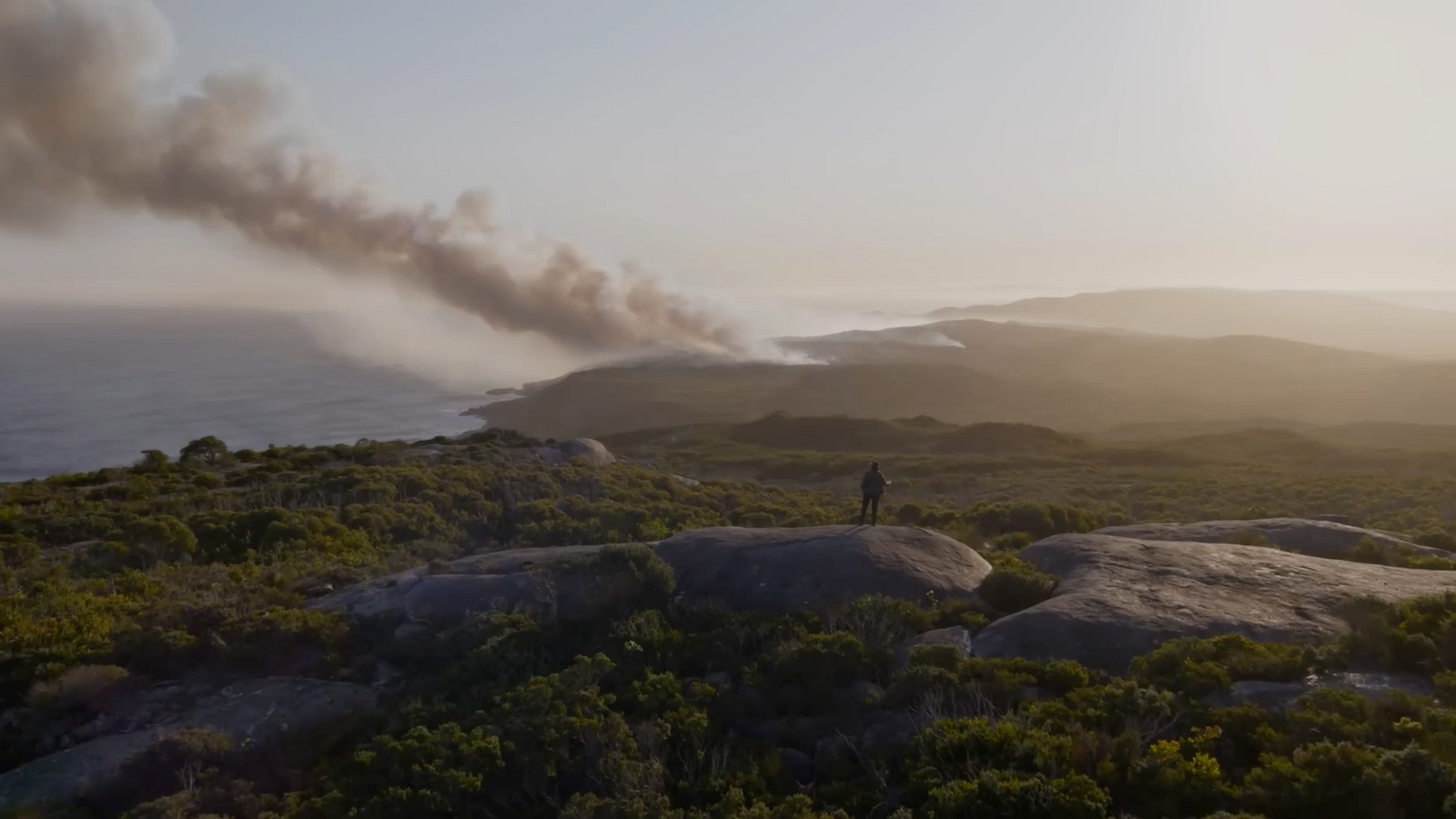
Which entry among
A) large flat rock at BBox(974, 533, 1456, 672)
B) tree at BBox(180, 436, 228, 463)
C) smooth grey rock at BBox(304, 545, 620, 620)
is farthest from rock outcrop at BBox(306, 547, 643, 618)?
tree at BBox(180, 436, 228, 463)

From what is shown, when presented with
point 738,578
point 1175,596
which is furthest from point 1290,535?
point 738,578

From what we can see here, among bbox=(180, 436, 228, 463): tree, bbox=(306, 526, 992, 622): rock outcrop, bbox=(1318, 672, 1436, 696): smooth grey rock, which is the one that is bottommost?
bbox=(1318, 672, 1436, 696): smooth grey rock

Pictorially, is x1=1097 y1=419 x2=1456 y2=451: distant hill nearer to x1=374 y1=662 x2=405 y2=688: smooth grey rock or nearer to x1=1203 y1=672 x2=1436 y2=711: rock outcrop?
x1=1203 y1=672 x2=1436 y2=711: rock outcrop

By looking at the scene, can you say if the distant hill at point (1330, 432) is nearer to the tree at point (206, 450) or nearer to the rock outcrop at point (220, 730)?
the tree at point (206, 450)

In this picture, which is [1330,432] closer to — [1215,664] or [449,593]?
[1215,664]

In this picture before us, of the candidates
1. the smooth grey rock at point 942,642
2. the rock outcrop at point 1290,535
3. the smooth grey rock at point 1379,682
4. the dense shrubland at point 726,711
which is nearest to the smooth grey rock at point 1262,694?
the dense shrubland at point 726,711
